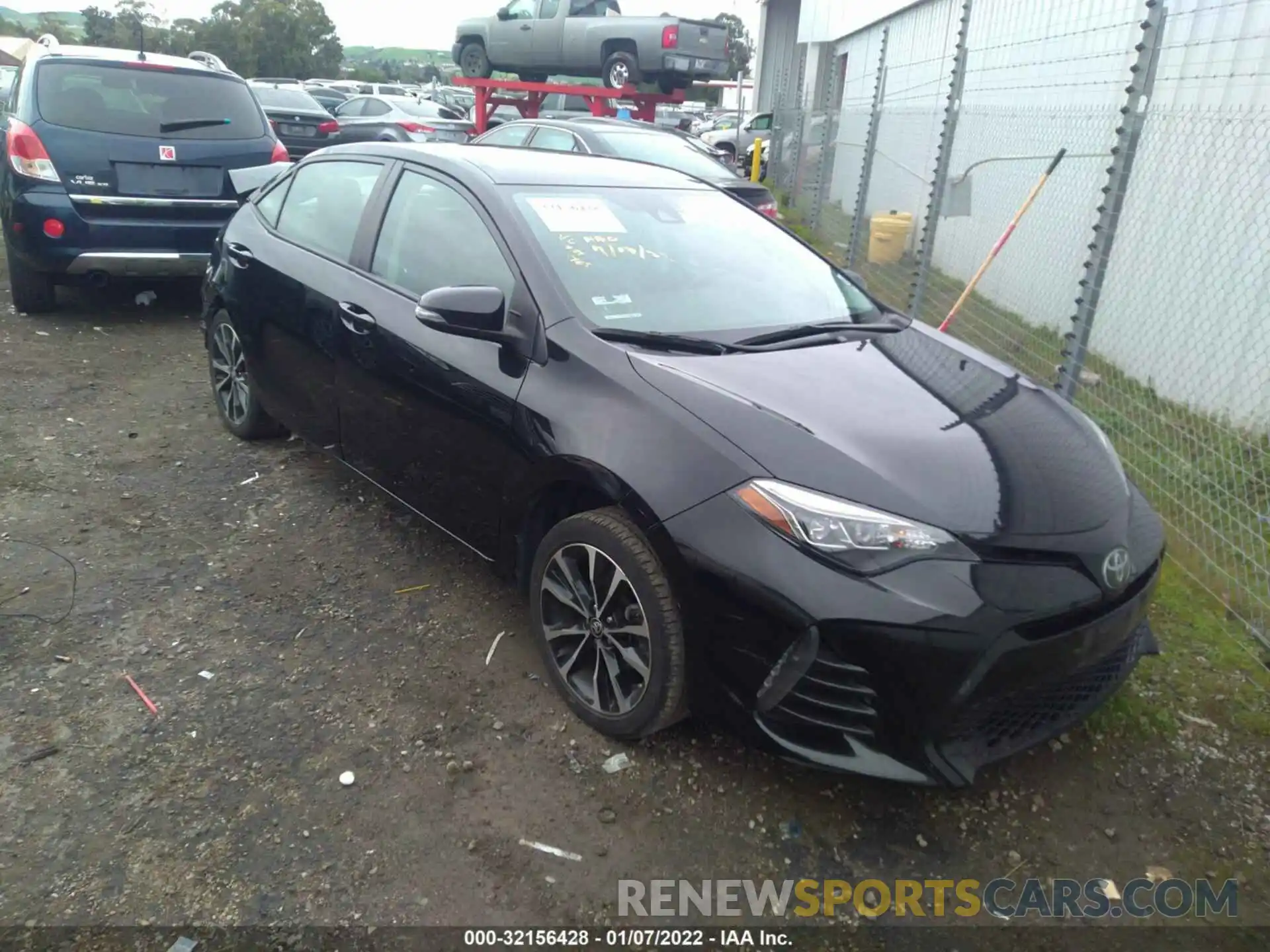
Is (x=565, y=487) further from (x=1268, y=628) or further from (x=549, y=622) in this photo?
(x=1268, y=628)

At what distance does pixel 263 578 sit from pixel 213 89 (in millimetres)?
4868

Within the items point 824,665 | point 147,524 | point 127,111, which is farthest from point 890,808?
point 127,111

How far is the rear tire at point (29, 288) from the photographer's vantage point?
666 centimetres

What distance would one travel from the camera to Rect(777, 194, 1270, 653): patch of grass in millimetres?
3889

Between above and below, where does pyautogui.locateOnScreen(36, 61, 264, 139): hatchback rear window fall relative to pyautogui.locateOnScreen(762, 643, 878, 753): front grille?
above

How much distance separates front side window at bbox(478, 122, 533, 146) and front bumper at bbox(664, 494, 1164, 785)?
7977mm

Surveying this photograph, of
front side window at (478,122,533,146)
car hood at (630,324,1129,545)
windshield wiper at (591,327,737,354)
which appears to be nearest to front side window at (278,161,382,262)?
windshield wiper at (591,327,737,354)

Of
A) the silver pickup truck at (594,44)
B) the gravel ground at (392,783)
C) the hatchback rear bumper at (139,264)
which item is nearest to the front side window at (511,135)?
the hatchback rear bumper at (139,264)

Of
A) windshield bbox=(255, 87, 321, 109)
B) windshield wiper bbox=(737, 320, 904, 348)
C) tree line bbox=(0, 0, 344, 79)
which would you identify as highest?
tree line bbox=(0, 0, 344, 79)

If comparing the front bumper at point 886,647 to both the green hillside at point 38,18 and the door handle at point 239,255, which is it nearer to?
the door handle at point 239,255

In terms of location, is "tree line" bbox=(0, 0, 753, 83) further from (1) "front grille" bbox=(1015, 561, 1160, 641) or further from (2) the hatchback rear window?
(1) "front grille" bbox=(1015, 561, 1160, 641)

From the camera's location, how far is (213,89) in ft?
22.4

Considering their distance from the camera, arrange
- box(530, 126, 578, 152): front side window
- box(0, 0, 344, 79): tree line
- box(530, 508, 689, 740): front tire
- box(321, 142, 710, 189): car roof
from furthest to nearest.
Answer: box(0, 0, 344, 79): tree line → box(530, 126, 578, 152): front side window → box(321, 142, 710, 189): car roof → box(530, 508, 689, 740): front tire

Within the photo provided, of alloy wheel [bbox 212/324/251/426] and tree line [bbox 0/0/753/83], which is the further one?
tree line [bbox 0/0/753/83]
